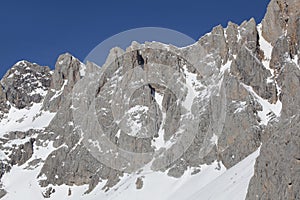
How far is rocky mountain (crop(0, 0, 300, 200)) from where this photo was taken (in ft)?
335

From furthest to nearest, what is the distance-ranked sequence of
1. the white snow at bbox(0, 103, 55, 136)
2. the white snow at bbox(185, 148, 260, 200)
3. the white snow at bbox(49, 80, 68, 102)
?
the white snow at bbox(49, 80, 68, 102)
the white snow at bbox(0, 103, 55, 136)
the white snow at bbox(185, 148, 260, 200)

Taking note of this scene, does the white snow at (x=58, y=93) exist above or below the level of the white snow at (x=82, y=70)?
below

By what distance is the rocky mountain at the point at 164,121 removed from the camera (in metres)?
102

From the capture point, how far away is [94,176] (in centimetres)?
13525

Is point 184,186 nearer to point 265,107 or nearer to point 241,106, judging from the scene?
point 241,106

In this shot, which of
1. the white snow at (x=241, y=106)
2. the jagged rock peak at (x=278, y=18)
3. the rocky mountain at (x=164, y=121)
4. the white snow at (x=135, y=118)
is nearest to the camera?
the rocky mountain at (x=164, y=121)

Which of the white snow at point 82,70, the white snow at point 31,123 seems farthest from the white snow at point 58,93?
the white snow at point 82,70

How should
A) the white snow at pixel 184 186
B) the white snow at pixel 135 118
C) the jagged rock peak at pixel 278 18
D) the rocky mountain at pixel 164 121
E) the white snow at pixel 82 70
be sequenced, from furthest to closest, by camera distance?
the white snow at pixel 82 70
the white snow at pixel 135 118
the jagged rock peak at pixel 278 18
the rocky mountain at pixel 164 121
the white snow at pixel 184 186

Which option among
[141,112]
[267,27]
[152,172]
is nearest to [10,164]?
[141,112]

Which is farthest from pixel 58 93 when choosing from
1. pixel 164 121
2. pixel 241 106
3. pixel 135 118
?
pixel 241 106

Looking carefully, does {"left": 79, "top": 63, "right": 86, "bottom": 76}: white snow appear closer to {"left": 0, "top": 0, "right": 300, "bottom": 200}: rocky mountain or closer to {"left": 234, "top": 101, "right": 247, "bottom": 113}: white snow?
{"left": 0, "top": 0, "right": 300, "bottom": 200}: rocky mountain

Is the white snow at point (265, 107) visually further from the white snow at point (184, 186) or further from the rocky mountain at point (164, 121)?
the white snow at point (184, 186)

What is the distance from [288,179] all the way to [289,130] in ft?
13.3

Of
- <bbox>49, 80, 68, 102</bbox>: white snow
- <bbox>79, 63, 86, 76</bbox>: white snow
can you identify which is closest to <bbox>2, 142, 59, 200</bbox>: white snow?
<bbox>49, 80, 68, 102</bbox>: white snow
